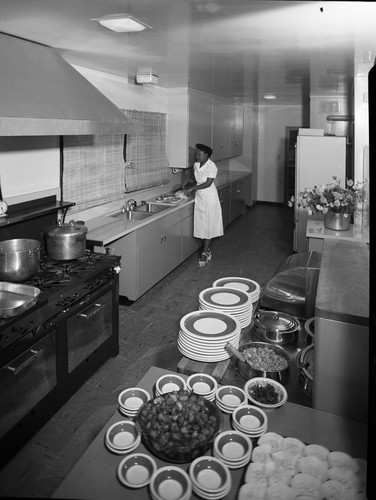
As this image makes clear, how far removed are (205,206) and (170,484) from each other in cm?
506

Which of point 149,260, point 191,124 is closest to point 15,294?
point 149,260

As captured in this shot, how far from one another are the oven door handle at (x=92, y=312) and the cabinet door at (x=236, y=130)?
5.93 metres

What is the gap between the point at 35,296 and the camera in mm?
2584

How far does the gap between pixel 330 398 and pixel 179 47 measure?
2524 mm

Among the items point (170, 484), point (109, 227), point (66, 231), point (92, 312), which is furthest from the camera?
point (109, 227)

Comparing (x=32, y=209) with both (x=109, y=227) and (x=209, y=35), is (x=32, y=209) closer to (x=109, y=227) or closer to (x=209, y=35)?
(x=109, y=227)

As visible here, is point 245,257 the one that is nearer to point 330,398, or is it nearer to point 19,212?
point 19,212

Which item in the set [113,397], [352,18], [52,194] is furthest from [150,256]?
[352,18]

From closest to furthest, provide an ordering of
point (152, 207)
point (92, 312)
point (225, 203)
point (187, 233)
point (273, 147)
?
1. point (92, 312)
2. point (152, 207)
3. point (187, 233)
4. point (225, 203)
5. point (273, 147)

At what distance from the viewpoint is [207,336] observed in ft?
6.24

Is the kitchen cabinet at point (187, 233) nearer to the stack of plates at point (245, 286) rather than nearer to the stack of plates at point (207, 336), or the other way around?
the stack of plates at point (245, 286)

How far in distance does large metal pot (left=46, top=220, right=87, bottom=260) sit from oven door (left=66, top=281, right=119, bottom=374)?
1.14ft

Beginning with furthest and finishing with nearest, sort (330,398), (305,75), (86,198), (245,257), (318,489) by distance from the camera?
(245,257), (305,75), (86,198), (330,398), (318,489)

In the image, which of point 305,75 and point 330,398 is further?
point 305,75
